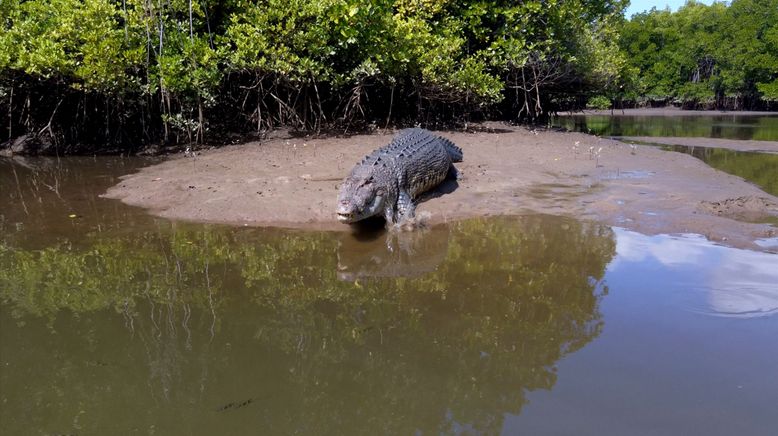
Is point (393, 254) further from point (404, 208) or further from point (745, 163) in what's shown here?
point (745, 163)

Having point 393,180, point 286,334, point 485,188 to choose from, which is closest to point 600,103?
point 485,188

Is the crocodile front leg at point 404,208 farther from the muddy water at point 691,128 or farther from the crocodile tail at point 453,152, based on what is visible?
the muddy water at point 691,128

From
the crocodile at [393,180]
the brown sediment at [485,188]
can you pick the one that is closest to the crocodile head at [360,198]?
the crocodile at [393,180]

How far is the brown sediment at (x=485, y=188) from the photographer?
21.1 feet

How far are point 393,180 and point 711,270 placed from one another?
3.59m

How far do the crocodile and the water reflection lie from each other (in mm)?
2633

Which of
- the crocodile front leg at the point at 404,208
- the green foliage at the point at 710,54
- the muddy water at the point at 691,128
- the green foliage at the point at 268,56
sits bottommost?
the crocodile front leg at the point at 404,208

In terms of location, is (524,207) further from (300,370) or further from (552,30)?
(552,30)

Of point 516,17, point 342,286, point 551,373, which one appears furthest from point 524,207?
point 516,17

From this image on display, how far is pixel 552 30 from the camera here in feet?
47.7

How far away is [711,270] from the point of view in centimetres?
451

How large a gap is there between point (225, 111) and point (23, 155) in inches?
183

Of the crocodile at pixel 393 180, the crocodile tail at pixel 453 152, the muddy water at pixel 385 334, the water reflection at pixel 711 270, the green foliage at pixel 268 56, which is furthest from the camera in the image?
the green foliage at pixel 268 56

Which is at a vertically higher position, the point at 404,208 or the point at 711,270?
the point at 404,208
